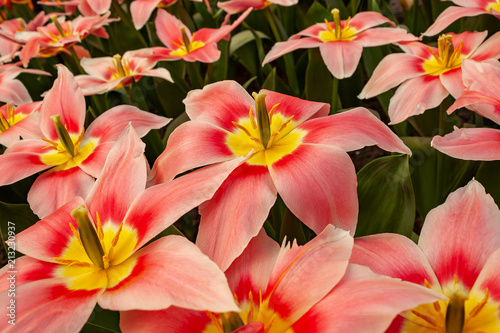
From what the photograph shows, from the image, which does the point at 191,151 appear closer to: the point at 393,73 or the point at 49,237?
the point at 49,237

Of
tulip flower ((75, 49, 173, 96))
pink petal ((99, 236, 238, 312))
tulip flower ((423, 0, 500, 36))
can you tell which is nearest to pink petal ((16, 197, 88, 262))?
pink petal ((99, 236, 238, 312))

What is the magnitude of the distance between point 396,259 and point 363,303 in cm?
11

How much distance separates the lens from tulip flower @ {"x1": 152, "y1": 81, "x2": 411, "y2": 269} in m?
0.48

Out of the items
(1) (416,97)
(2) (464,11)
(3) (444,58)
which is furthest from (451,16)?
(1) (416,97)

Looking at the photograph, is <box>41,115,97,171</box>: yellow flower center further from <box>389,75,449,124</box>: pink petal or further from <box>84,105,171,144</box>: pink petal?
<box>389,75,449,124</box>: pink petal

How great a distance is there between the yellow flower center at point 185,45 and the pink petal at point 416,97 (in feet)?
1.77

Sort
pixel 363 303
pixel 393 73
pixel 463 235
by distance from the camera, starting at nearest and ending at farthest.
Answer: pixel 363 303 → pixel 463 235 → pixel 393 73

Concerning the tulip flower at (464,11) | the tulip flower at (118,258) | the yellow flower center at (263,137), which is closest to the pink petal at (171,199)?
the tulip flower at (118,258)

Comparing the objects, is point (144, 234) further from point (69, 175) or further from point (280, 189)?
point (69, 175)

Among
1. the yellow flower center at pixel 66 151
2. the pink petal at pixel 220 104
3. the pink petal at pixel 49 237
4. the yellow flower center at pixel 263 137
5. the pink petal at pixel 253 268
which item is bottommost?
the yellow flower center at pixel 66 151

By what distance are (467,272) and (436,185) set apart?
448mm

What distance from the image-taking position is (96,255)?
46 centimetres

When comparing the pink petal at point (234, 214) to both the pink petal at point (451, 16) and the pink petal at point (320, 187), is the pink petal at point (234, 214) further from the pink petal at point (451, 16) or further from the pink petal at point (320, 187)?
the pink petal at point (451, 16)

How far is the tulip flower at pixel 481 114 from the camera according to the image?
1.77 ft
